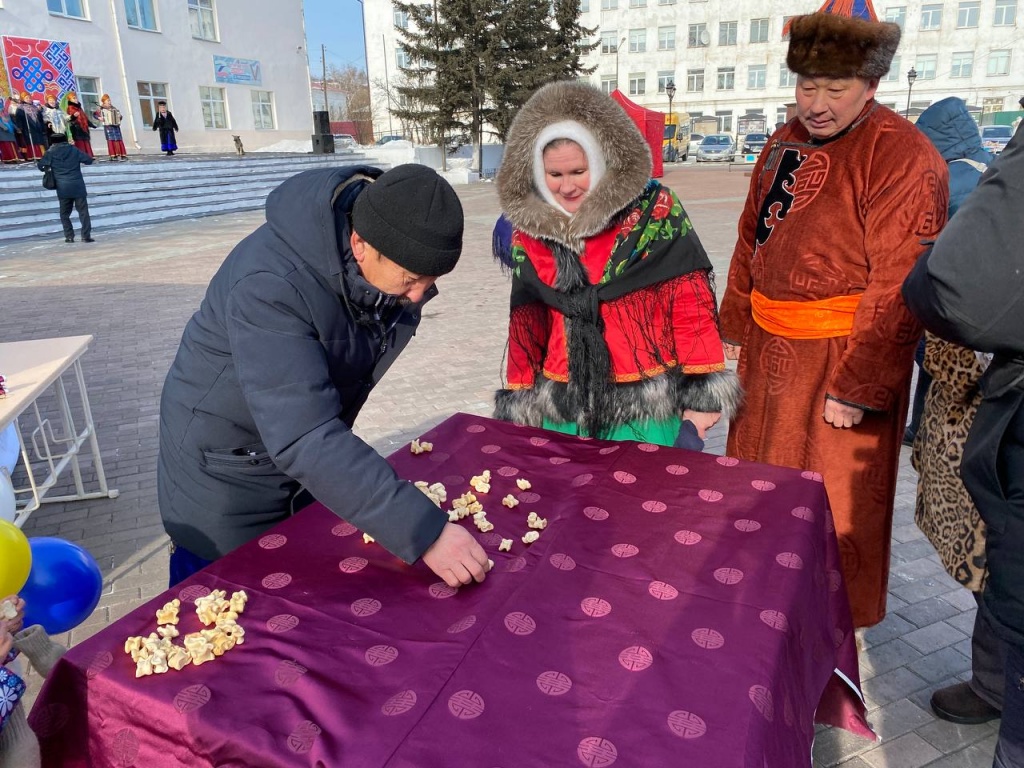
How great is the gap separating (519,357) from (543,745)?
144cm

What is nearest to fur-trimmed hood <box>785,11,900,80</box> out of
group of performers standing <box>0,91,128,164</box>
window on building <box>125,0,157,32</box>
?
group of performers standing <box>0,91,128,164</box>

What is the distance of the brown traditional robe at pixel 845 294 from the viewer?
194 centimetres

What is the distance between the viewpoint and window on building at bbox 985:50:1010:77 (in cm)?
3928

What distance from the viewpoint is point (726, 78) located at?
44438 mm

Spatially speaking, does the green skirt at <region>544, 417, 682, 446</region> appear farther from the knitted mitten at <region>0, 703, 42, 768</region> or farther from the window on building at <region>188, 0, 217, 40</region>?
the window on building at <region>188, 0, 217, 40</region>

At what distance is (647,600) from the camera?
4.16ft

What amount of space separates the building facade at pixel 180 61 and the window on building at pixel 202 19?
0.11ft

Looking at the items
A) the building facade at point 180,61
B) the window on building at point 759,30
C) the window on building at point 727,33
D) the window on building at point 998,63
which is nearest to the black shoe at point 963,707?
the building facade at point 180,61

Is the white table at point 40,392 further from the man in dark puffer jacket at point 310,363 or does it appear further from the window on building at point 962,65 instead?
the window on building at point 962,65

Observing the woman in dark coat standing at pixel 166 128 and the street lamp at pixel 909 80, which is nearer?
the woman in dark coat standing at pixel 166 128

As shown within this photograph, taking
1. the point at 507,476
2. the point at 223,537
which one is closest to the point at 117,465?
the point at 223,537

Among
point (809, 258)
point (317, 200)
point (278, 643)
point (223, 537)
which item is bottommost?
point (223, 537)

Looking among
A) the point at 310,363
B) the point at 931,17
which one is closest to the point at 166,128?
the point at 310,363

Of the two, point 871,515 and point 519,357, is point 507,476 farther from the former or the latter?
point 871,515
